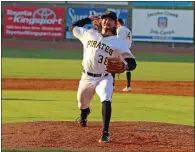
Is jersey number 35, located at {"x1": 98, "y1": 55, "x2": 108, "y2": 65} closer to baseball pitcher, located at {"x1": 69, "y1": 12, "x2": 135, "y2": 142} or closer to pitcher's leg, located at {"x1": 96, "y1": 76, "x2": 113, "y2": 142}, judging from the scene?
baseball pitcher, located at {"x1": 69, "y1": 12, "x2": 135, "y2": 142}

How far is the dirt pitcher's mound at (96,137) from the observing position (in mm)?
7734

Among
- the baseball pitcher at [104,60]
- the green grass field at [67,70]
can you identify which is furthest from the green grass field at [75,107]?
the baseball pitcher at [104,60]

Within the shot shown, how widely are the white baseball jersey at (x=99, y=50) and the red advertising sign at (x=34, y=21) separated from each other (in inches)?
1233

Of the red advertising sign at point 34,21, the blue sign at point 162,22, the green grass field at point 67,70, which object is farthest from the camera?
the blue sign at point 162,22

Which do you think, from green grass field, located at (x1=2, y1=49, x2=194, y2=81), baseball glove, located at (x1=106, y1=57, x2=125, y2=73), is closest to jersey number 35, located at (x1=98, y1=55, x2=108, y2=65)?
baseball glove, located at (x1=106, y1=57, x2=125, y2=73)

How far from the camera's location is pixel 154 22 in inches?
1561

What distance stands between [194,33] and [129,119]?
30.8m

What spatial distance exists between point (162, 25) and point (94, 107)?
27774 millimetres

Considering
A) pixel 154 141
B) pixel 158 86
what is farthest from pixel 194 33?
pixel 154 141

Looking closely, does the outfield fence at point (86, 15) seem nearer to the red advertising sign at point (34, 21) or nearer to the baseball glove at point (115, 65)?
the red advertising sign at point (34, 21)

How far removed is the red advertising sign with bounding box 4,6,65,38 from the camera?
39.6 meters

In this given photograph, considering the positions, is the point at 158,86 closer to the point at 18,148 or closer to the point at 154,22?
the point at 18,148

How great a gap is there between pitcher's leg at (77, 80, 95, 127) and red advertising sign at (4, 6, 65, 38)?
101 ft

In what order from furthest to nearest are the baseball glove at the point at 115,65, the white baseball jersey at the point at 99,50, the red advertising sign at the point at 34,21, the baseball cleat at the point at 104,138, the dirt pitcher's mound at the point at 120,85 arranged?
the red advertising sign at the point at 34,21, the dirt pitcher's mound at the point at 120,85, the white baseball jersey at the point at 99,50, the baseball glove at the point at 115,65, the baseball cleat at the point at 104,138
